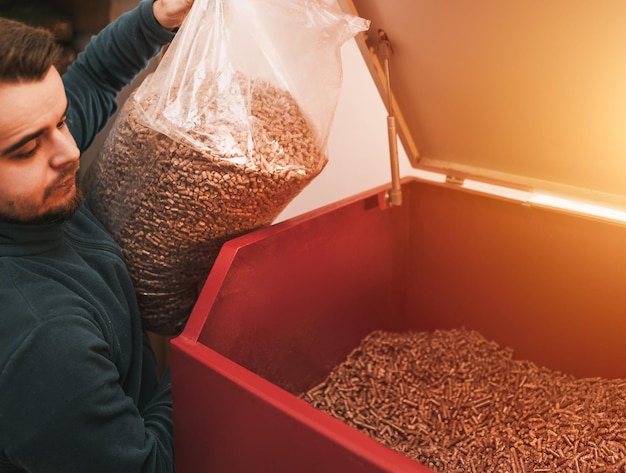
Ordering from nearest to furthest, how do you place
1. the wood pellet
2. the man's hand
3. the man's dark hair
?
1. the man's dark hair
2. the wood pellet
3. the man's hand

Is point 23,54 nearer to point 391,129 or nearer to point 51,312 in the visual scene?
point 51,312

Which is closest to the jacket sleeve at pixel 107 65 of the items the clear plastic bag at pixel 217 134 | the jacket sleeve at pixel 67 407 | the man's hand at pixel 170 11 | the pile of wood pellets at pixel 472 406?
the man's hand at pixel 170 11

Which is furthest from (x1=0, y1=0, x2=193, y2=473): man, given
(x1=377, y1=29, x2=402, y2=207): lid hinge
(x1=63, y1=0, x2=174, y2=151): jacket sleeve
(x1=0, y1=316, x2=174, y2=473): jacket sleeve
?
(x1=377, y1=29, x2=402, y2=207): lid hinge

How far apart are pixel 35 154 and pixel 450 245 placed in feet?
2.36

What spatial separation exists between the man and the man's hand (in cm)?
23

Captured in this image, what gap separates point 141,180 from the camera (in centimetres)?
80

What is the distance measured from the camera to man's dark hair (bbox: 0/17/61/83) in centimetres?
65

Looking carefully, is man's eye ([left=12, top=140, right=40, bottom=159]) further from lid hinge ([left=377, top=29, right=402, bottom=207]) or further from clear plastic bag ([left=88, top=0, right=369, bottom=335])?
lid hinge ([left=377, top=29, right=402, bottom=207])

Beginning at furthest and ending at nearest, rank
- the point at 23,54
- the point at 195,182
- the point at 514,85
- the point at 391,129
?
the point at 391,129 < the point at 514,85 < the point at 195,182 < the point at 23,54

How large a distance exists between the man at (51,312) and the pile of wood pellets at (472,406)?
31cm

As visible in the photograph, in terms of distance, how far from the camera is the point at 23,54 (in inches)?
25.8

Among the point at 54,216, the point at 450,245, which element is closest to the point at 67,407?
the point at 54,216

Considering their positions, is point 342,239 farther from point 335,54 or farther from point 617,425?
point 617,425

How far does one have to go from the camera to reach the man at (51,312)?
0.65 m
